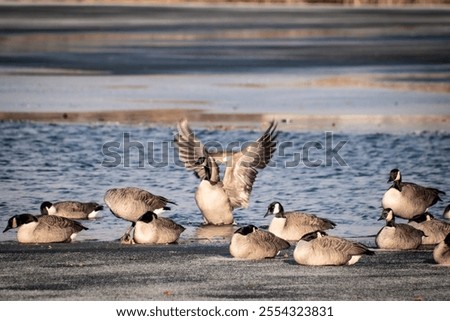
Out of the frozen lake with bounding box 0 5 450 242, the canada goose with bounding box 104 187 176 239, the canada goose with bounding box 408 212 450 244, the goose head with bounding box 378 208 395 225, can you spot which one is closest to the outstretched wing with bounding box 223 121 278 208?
the frozen lake with bounding box 0 5 450 242

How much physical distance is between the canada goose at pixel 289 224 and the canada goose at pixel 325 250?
997 mm

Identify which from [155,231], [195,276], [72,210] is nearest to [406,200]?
[155,231]

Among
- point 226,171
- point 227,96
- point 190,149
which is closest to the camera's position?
point 226,171

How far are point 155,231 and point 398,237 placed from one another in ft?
7.56

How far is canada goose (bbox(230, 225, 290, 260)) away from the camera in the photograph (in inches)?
393

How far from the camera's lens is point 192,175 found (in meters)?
14.7

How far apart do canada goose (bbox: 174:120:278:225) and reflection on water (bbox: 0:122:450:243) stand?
0.22 metres

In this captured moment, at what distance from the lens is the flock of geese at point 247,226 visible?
980 cm

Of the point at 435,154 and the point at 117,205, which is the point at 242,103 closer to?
the point at 435,154

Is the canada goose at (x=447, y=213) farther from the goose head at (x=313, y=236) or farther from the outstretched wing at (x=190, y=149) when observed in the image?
the outstretched wing at (x=190, y=149)

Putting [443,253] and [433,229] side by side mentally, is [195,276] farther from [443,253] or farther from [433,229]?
[433,229]

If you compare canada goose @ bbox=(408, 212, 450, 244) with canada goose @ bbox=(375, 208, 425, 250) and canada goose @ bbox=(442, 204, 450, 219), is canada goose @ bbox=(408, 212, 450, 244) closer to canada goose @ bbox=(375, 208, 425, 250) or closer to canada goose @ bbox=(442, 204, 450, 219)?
canada goose @ bbox=(375, 208, 425, 250)

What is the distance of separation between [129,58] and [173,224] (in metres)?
18.3

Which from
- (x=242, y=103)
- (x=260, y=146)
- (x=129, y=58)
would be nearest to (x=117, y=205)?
(x=260, y=146)
